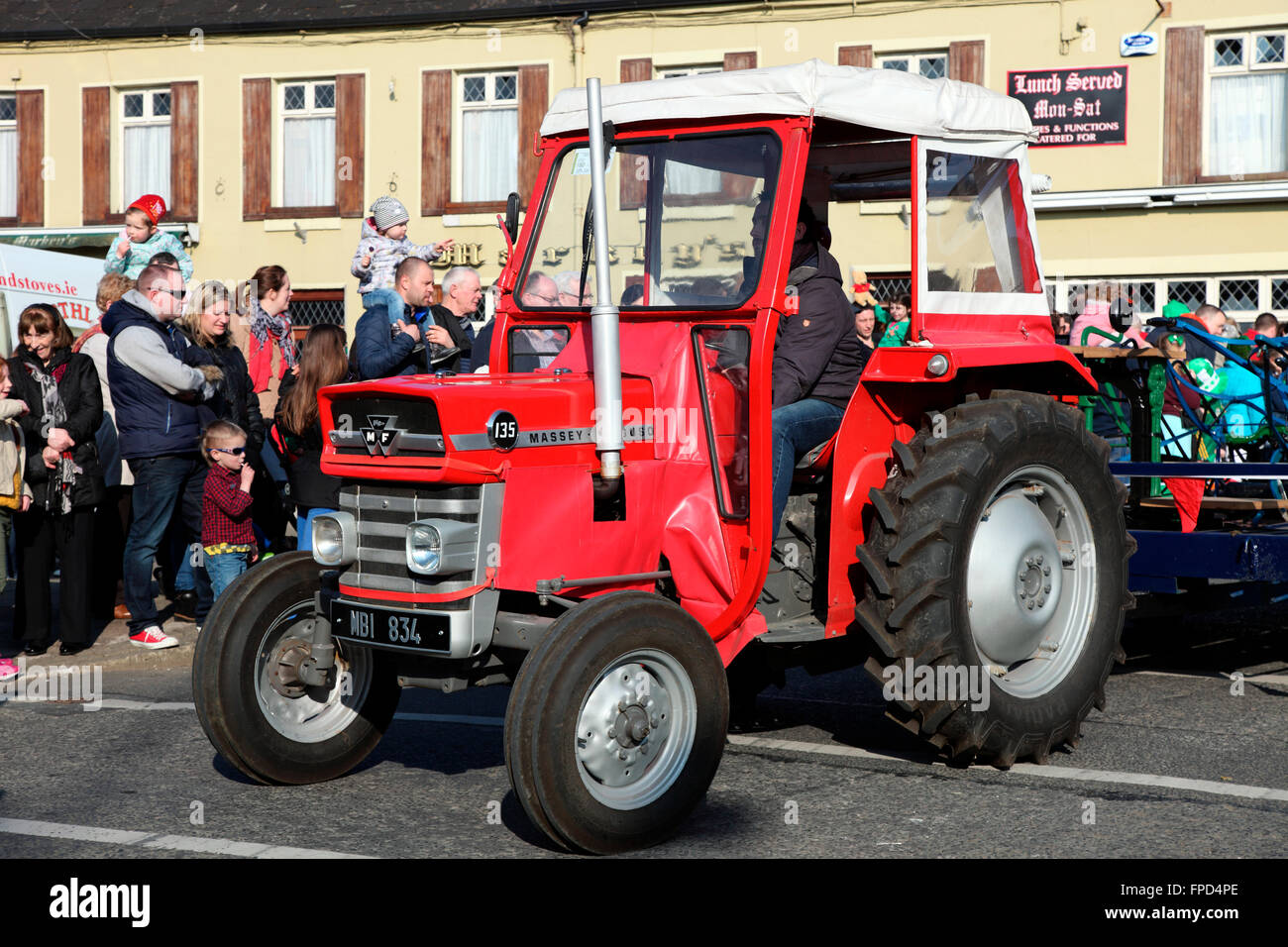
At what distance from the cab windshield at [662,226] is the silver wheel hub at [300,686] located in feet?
4.96

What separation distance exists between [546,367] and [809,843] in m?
2.12

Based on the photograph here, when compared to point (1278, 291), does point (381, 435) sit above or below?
below

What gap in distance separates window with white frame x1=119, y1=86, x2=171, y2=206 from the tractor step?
21396 millimetres

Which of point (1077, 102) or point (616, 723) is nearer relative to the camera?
point (616, 723)

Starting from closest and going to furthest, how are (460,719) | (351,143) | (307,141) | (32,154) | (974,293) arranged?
(974,293) → (460,719) → (351,143) → (307,141) → (32,154)

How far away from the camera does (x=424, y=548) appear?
16.3 feet

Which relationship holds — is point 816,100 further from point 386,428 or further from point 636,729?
point 636,729

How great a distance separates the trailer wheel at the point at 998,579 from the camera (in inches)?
215

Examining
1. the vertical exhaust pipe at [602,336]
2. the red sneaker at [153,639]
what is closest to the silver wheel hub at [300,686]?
the vertical exhaust pipe at [602,336]

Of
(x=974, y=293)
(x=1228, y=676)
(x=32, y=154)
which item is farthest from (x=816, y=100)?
(x=32, y=154)

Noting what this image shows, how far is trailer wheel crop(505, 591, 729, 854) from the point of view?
4.58m

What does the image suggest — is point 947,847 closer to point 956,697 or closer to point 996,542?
point 956,697

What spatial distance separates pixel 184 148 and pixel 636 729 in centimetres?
2200
